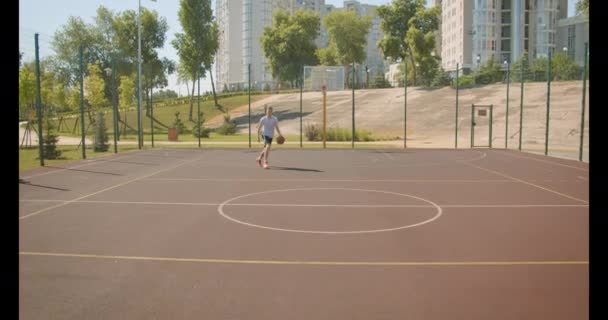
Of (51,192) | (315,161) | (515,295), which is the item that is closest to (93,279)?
(515,295)

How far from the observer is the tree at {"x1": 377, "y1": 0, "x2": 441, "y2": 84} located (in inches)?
2288

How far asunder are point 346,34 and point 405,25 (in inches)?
695

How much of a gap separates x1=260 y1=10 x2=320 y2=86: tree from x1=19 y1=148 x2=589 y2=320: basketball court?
6032 cm

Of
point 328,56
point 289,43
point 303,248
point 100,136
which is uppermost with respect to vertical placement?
point 289,43

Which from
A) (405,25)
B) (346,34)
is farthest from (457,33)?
(405,25)

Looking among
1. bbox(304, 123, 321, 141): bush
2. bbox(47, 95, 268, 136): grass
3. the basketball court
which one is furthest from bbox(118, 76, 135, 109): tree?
the basketball court

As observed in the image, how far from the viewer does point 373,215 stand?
8547mm

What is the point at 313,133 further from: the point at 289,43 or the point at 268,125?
the point at 289,43

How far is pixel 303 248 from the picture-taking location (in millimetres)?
6453

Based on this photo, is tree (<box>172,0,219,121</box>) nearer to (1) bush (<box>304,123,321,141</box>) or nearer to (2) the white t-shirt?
(1) bush (<box>304,123,321,141</box>)

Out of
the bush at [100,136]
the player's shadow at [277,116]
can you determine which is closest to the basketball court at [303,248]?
the bush at [100,136]

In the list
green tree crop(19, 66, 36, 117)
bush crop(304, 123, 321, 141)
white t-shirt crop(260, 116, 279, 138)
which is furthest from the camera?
bush crop(304, 123, 321, 141)

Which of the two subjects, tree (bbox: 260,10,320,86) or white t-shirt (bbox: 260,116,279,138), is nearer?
white t-shirt (bbox: 260,116,279,138)

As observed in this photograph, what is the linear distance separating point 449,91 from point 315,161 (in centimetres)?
3140
